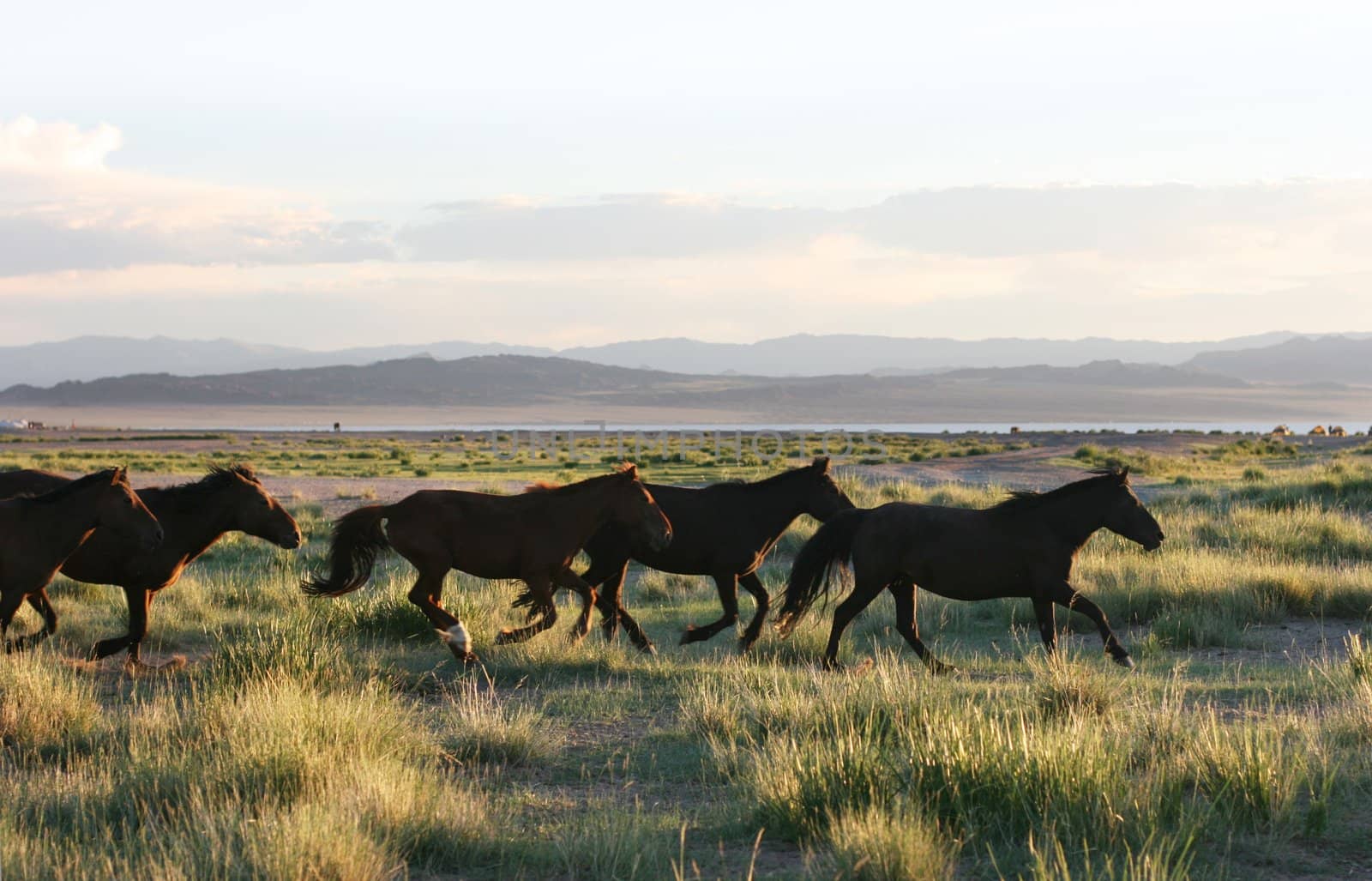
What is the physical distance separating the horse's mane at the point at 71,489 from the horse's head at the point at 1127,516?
7.76 metres

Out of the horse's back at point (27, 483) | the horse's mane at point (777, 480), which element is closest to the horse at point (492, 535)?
the horse's mane at point (777, 480)

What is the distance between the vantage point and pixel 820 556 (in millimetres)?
11047

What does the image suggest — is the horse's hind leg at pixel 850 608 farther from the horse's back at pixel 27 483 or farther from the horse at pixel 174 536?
the horse's back at pixel 27 483

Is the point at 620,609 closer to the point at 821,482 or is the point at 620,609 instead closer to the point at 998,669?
the point at 821,482

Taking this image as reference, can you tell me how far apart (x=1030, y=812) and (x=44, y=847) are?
444 cm

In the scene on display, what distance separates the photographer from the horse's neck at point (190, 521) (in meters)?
10.8

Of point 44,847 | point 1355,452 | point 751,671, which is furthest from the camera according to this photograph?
point 1355,452

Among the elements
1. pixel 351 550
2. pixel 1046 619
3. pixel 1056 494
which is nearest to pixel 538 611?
pixel 351 550

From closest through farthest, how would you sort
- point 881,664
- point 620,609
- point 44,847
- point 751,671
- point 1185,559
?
1. point 44,847
2. point 881,664
3. point 751,671
4. point 620,609
5. point 1185,559

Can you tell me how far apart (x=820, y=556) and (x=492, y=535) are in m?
2.74

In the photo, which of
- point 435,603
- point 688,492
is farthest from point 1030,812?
point 688,492

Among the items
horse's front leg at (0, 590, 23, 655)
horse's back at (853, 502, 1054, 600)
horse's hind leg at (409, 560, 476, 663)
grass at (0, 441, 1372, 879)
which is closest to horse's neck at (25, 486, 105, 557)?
horse's front leg at (0, 590, 23, 655)

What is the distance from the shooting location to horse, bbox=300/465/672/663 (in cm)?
1048

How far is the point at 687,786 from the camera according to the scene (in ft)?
24.0
